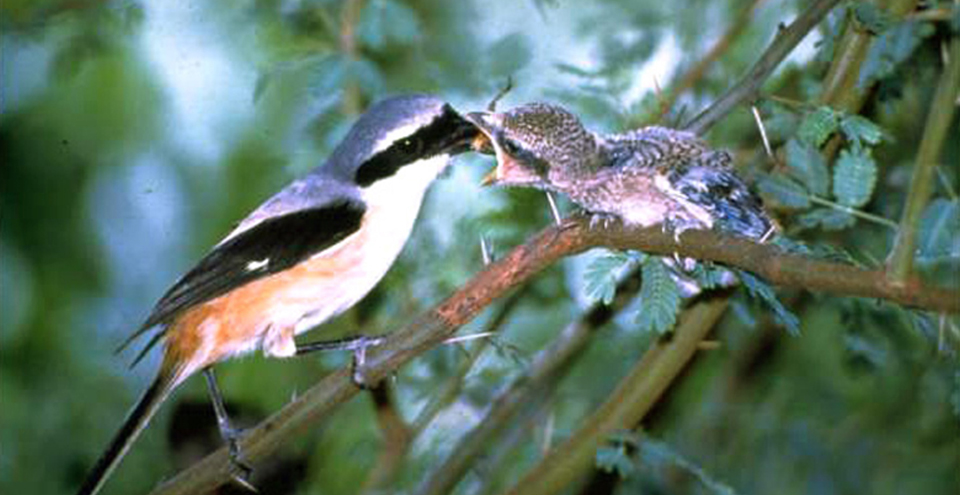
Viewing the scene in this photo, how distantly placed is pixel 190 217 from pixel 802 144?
300 centimetres

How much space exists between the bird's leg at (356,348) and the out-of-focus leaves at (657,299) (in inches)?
25.5

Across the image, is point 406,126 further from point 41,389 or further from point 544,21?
point 41,389

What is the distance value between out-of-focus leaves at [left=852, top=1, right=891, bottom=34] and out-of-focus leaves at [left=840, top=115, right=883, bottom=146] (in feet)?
0.93

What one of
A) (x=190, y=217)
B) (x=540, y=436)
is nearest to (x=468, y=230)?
(x=540, y=436)

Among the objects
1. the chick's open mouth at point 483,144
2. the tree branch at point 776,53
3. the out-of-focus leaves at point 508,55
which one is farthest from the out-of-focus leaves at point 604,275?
the out-of-focus leaves at point 508,55

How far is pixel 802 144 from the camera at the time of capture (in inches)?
144

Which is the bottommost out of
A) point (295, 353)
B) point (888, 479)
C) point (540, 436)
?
point (888, 479)

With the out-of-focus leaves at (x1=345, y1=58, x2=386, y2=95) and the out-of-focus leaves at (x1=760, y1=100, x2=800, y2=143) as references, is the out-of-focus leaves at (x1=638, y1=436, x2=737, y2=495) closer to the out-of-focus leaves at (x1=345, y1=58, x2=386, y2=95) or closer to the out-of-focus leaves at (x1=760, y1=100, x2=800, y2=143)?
the out-of-focus leaves at (x1=760, y1=100, x2=800, y2=143)

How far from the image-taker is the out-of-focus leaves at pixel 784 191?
11.9ft

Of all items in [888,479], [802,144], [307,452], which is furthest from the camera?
[888,479]

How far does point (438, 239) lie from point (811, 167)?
5.68ft

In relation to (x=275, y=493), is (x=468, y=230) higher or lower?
higher

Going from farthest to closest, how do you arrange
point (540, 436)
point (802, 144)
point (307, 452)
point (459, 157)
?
1. point (307, 452)
2. point (540, 436)
3. point (459, 157)
4. point (802, 144)

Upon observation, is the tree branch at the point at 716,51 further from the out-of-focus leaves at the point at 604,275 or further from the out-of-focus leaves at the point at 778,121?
the out-of-focus leaves at the point at 604,275
